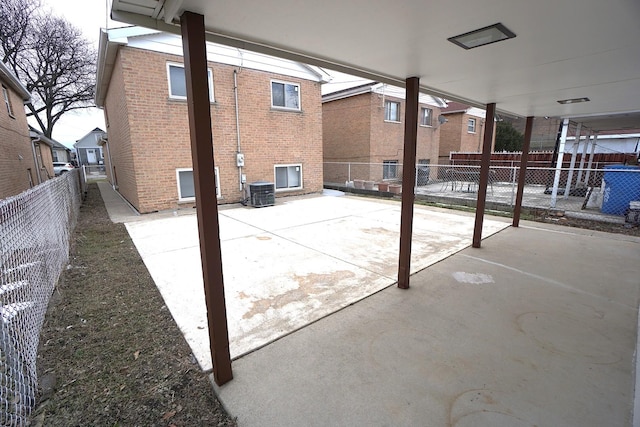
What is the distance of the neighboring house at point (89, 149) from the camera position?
47.5 m

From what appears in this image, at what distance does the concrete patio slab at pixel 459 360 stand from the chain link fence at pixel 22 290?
1.28 meters

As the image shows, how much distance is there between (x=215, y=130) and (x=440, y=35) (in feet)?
27.2

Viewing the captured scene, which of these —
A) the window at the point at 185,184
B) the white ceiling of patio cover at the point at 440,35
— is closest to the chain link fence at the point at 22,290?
the white ceiling of patio cover at the point at 440,35

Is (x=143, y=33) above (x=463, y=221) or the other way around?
above

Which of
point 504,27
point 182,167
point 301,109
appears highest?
point 301,109

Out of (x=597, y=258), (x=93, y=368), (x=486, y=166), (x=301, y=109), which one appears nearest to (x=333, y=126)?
(x=301, y=109)

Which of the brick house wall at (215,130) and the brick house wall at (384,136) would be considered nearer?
the brick house wall at (215,130)

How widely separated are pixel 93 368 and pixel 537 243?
6.99 m

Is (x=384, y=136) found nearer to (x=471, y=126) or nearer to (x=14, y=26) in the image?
(x=471, y=126)

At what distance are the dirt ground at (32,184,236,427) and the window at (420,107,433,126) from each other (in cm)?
1664

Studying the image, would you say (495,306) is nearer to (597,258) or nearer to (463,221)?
(597,258)

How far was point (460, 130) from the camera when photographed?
19766mm

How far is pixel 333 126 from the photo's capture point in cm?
1628

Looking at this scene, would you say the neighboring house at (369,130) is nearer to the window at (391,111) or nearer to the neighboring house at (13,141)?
the window at (391,111)
